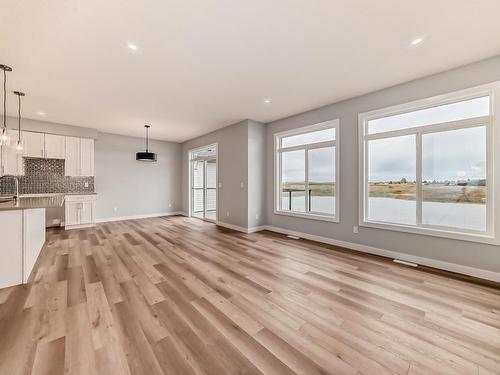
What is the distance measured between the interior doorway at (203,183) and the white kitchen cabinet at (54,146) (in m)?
3.59

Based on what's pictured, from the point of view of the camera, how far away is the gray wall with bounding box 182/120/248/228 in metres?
5.35

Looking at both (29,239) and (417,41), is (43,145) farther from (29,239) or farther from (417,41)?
(417,41)

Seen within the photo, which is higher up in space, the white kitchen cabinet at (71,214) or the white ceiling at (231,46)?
the white ceiling at (231,46)

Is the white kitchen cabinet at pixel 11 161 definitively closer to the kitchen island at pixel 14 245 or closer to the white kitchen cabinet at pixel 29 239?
the white kitchen cabinet at pixel 29 239

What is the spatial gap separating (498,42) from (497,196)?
73.6 inches

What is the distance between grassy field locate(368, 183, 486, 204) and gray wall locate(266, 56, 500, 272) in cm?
42

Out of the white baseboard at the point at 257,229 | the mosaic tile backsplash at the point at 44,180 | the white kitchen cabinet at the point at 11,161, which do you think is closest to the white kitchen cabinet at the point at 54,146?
the mosaic tile backsplash at the point at 44,180

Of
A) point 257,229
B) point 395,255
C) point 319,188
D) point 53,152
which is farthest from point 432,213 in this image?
point 53,152

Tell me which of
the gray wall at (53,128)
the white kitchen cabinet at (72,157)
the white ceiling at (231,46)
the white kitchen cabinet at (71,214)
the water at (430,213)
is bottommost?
the white kitchen cabinet at (71,214)

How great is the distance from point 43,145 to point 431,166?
857cm

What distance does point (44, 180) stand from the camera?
566 cm

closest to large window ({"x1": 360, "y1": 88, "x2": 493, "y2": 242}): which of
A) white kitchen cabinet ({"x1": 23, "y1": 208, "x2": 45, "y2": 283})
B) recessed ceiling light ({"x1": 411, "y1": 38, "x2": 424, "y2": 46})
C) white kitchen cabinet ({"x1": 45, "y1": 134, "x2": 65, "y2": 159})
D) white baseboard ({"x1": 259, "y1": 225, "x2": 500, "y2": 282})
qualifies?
white baseboard ({"x1": 259, "y1": 225, "x2": 500, "y2": 282})

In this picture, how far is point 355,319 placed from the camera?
6.24 ft

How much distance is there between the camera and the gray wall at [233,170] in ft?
17.6
